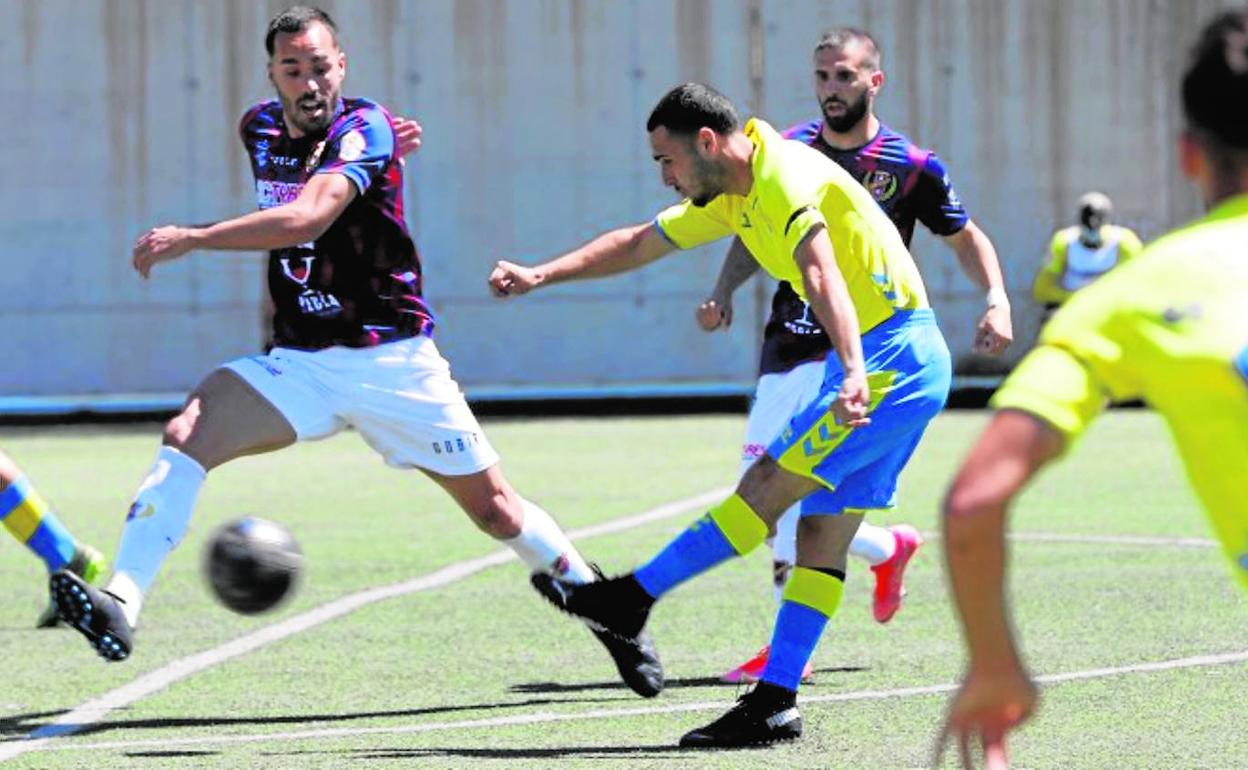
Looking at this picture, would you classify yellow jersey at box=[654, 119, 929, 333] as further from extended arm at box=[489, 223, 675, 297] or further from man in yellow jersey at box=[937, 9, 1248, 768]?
man in yellow jersey at box=[937, 9, 1248, 768]

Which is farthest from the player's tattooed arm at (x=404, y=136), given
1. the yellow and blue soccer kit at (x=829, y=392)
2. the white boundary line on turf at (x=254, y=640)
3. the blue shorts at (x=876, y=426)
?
the white boundary line on turf at (x=254, y=640)

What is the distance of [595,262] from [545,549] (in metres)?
0.99

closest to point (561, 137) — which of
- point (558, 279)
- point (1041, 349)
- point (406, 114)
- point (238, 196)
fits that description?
point (406, 114)

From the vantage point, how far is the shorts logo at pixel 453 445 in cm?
828

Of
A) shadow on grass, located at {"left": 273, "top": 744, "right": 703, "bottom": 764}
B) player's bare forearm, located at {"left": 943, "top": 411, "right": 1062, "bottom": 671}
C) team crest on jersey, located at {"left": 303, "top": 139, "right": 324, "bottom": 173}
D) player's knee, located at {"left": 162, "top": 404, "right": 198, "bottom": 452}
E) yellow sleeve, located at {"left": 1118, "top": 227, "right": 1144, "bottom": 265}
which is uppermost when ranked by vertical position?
player's bare forearm, located at {"left": 943, "top": 411, "right": 1062, "bottom": 671}

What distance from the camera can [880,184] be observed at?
8938 mm

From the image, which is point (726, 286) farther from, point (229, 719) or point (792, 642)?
point (229, 719)

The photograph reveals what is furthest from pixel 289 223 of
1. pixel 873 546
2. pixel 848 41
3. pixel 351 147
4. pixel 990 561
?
pixel 990 561

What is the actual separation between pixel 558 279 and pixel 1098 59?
63.9ft

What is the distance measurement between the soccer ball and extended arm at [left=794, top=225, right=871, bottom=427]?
2048mm

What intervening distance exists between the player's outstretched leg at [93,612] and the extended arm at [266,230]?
0.94 meters

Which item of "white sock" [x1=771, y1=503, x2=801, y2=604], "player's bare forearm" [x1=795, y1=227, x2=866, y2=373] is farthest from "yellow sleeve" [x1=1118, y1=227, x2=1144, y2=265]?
"player's bare forearm" [x1=795, y1=227, x2=866, y2=373]

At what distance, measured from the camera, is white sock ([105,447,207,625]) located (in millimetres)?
7844

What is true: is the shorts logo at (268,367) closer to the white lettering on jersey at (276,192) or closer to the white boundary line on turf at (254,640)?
the white lettering on jersey at (276,192)
